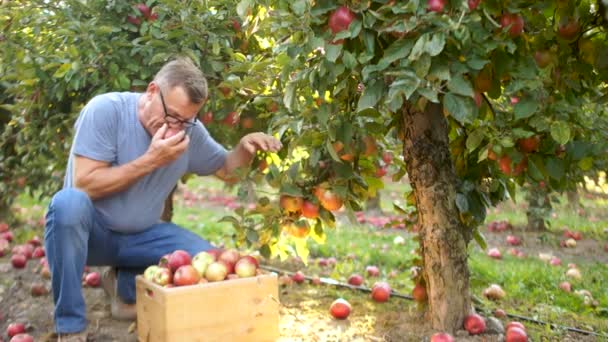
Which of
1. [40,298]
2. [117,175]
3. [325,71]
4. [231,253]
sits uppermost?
[325,71]

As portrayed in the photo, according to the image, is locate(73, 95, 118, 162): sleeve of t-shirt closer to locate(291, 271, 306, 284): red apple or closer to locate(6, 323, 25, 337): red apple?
locate(6, 323, 25, 337): red apple

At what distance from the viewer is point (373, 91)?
217 centimetres

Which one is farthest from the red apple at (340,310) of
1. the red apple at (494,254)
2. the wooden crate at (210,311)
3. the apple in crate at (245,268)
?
the red apple at (494,254)

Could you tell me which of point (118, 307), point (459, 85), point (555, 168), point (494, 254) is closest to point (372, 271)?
point (494, 254)

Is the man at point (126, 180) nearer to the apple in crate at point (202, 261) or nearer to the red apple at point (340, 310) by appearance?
the apple in crate at point (202, 261)

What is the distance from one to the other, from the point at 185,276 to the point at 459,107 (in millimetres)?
1343

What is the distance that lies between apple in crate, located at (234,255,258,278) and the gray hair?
Answer: 751mm

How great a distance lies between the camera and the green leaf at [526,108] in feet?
7.40

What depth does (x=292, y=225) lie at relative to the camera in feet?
10.2

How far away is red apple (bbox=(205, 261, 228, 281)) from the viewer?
2.76 meters

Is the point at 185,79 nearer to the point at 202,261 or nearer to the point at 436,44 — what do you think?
the point at 202,261

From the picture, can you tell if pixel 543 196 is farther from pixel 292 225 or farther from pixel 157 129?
pixel 157 129

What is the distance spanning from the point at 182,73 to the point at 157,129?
32 centimetres

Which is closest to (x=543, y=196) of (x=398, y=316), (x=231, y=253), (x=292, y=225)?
(x=398, y=316)
